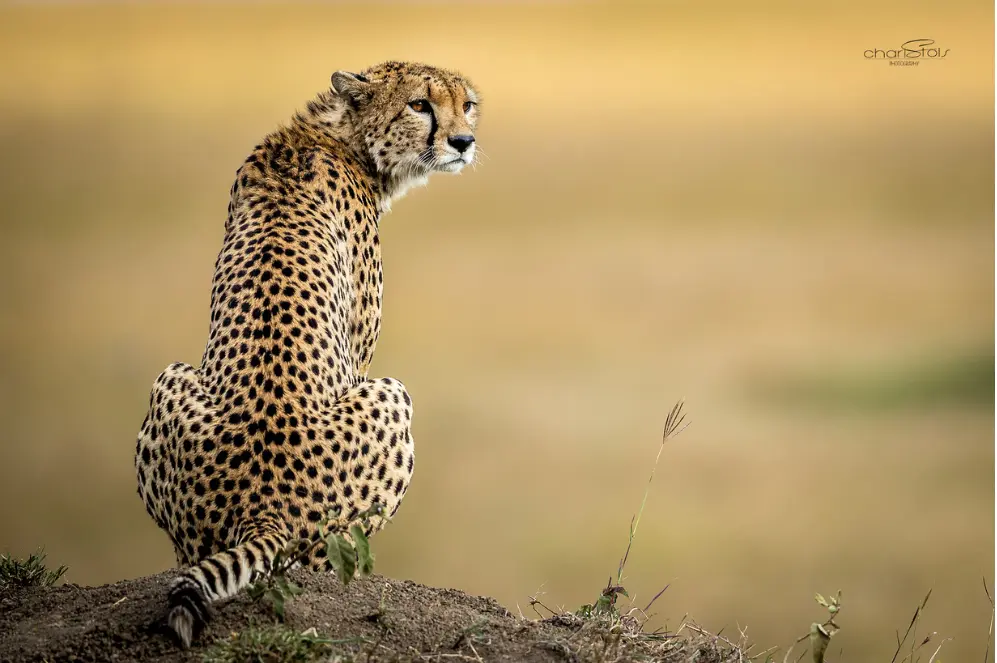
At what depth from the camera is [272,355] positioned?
91.0 inches

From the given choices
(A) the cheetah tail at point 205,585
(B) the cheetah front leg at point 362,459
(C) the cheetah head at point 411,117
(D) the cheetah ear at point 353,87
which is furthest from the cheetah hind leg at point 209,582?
(D) the cheetah ear at point 353,87

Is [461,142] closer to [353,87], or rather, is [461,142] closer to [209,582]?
[353,87]

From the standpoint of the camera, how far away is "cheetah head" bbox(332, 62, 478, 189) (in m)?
2.81

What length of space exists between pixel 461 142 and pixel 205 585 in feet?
4.54

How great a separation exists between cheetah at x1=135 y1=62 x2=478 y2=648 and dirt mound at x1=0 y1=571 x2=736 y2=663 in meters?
0.08

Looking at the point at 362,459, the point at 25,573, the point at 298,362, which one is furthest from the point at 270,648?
the point at 25,573

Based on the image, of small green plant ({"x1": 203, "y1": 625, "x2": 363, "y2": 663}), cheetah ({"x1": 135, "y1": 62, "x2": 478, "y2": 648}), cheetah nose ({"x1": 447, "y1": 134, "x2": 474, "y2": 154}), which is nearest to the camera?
small green plant ({"x1": 203, "y1": 625, "x2": 363, "y2": 663})

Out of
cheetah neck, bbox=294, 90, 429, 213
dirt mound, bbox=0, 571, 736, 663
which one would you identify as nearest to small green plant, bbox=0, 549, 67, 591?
dirt mound, bbox=0, 571, 736, 663

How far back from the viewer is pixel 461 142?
2.79 metres

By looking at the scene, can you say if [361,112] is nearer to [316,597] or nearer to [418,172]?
[418,172]

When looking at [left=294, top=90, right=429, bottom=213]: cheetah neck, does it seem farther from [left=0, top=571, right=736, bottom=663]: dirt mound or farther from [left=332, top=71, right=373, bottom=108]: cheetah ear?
[left=0, top=571, right=736, bottom=663]: dirt mound

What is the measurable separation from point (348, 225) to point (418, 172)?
265 mm

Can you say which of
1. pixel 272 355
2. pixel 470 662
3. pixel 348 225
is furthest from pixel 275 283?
pixel 470 662

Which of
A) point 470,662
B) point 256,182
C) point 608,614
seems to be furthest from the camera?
point 256,182
